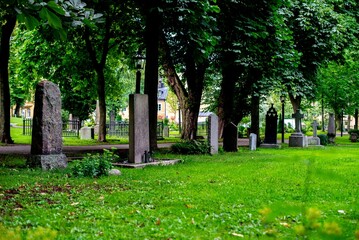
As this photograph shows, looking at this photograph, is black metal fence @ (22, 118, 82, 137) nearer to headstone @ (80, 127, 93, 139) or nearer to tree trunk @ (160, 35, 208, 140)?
headstone @ (80, 127, 93, 139)

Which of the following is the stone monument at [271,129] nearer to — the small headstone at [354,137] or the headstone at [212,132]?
the headstone at [212,132]


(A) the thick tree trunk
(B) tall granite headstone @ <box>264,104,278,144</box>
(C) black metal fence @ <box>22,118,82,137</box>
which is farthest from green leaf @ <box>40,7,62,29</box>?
(C) black metal fence @ <box>22,118,82,137</box>

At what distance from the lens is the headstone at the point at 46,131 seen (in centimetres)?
1210

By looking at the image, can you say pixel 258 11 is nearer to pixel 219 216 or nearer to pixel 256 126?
pixel 256 126

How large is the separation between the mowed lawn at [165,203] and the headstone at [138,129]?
1.62 meters

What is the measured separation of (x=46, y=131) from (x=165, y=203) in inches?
237

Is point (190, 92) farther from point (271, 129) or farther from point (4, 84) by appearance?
point (4, 84)

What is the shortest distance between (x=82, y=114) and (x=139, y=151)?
38114 millimetres

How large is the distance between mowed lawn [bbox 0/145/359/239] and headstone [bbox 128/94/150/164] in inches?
63.7

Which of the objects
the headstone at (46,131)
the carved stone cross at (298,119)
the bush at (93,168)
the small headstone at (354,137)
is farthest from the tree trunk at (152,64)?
the small headstone at (354,137)

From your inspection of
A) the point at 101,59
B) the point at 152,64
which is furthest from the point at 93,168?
the point at 101,59

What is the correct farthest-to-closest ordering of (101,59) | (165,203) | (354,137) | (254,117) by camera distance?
(354,137), (254,117), (101,59), (165,203)

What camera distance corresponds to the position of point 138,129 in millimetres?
13430

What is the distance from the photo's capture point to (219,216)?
6.32 meters
